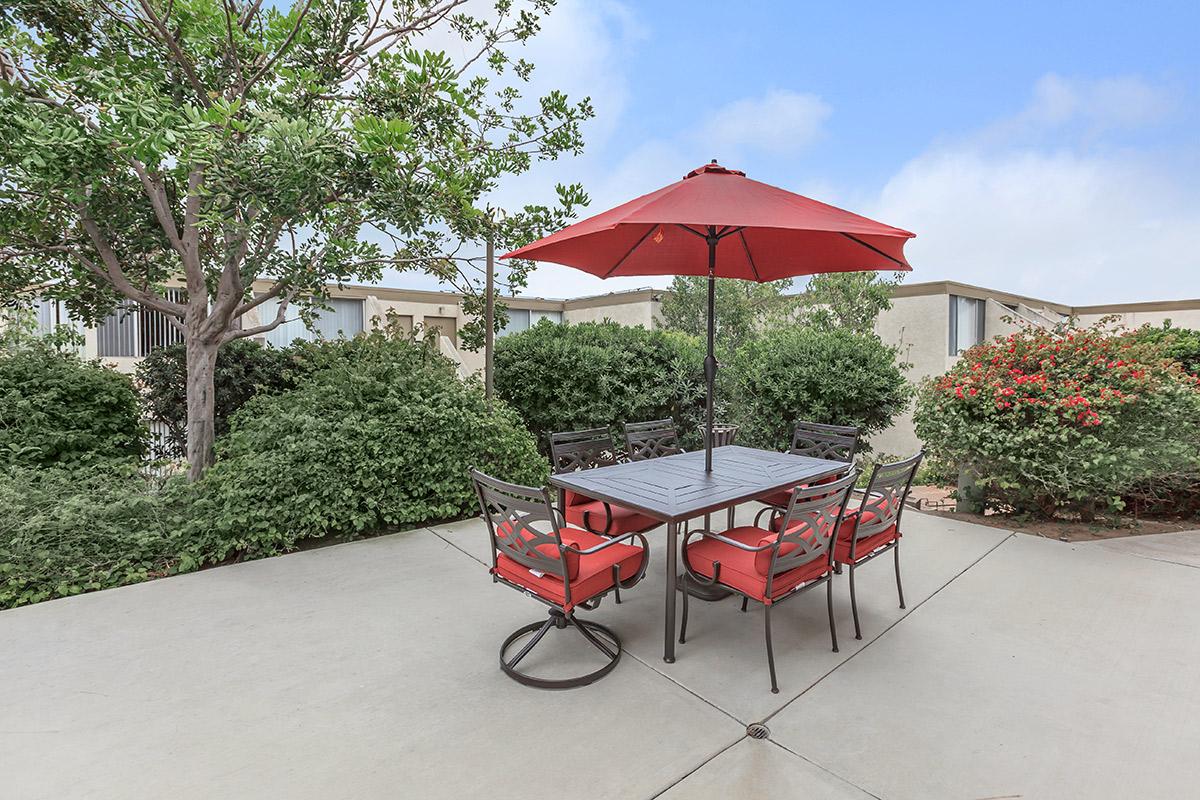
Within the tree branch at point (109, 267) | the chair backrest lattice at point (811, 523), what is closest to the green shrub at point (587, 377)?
the tree branch at point (109, 267)

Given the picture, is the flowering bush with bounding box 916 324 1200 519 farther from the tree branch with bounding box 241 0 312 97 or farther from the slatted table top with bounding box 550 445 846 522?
the tree branch with bounding box 241 0 312 97

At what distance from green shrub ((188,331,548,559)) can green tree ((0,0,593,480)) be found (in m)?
0.96

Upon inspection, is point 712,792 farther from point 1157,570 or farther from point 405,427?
point 1157,570

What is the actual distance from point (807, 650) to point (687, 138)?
777cm

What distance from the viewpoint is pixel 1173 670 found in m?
2.67

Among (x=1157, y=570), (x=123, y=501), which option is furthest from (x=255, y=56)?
(x=1157, y=570)

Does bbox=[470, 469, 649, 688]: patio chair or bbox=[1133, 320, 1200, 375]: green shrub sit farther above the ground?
bbox=[1133, 320, 1200, 375]: green shrub

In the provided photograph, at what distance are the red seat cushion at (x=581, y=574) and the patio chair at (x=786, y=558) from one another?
33cm

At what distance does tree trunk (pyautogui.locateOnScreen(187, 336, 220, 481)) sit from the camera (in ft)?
16.9

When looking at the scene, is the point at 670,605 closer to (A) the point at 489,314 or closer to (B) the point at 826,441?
(B) the point at 826,441

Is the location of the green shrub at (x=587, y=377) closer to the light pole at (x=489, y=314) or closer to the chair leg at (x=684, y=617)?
the light pole at (x=489, y=314)

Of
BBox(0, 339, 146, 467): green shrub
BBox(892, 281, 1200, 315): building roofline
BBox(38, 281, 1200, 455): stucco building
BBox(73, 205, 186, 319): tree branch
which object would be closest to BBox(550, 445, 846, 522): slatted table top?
BBox(73, 205, 186, 319): tree branch

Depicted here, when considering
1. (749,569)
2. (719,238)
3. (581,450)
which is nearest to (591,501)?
(581,450)

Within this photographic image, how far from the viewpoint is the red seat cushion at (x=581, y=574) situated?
2545 mm
